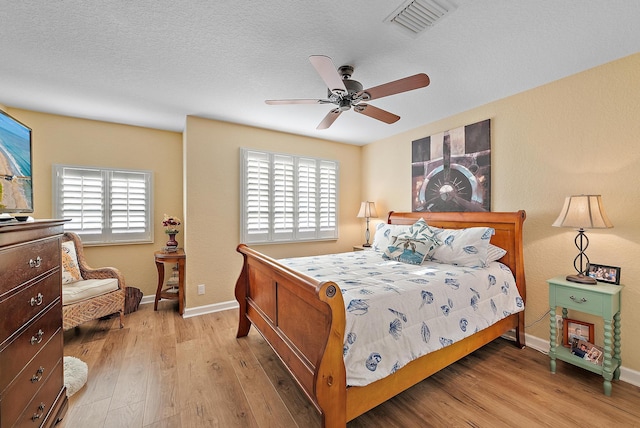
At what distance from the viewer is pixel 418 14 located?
168 centimetres

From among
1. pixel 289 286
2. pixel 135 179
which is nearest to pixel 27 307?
pixel 289 286

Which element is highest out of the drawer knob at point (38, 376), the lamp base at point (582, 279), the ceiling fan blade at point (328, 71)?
the ceiling fan blade at point (328, 71)

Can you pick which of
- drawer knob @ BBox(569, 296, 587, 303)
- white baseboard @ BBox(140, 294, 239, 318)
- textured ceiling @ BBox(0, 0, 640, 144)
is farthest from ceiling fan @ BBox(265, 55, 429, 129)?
white baseboard @ BBox(140, 294, 239, 318)

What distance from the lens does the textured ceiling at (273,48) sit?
1653 mm

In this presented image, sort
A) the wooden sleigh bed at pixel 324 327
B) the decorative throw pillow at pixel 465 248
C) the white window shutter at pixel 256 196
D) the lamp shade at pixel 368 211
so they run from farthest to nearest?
the lamp shade at pixel 368 211 → the white window shutter at pixel 256 196 → the decorative throw pillow at pixel 465 248 → the wooden sleigh bed at pixel 324 327

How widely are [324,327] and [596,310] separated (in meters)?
2.15

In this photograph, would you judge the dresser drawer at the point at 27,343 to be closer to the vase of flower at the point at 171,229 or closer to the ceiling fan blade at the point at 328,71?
the vase of flower at the point at 171,229

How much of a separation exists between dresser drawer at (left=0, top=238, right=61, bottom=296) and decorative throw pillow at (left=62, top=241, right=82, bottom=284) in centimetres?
164

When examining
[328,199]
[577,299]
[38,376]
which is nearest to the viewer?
[38,376]

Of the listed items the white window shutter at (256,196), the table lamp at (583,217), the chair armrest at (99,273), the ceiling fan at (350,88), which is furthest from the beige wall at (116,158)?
the table lamp at (583,217)

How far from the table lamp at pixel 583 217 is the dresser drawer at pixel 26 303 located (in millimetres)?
3519

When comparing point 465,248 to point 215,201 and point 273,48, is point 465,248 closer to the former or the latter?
point 273,48

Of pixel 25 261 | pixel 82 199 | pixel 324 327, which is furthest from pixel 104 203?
pixel 324 327

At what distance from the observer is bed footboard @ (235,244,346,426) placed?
55.2 inches
